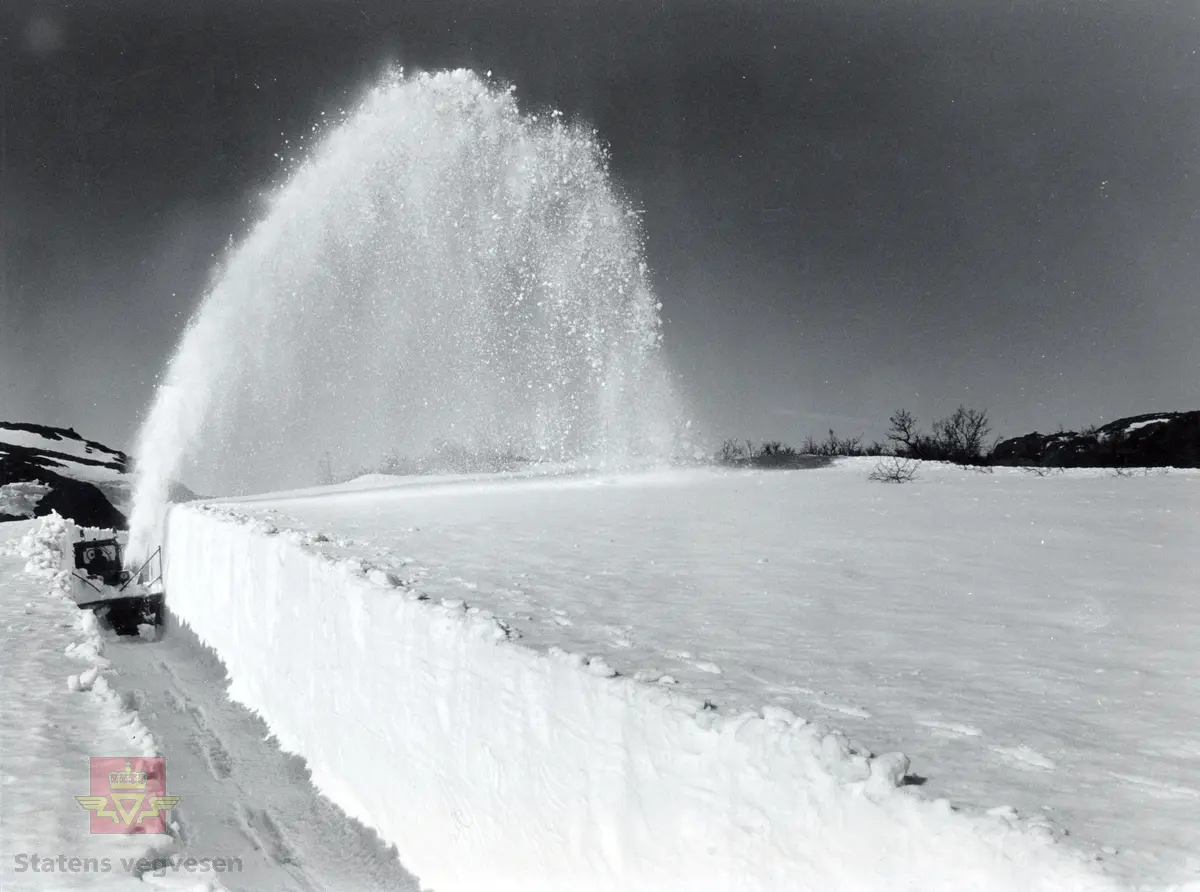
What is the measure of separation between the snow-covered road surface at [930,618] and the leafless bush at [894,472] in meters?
4.23

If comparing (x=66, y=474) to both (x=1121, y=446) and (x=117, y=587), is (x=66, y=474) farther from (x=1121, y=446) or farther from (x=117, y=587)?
(x=1121, y=446)

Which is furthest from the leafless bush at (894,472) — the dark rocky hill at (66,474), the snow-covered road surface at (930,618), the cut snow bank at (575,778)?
the dark rocky hill at (66,474)

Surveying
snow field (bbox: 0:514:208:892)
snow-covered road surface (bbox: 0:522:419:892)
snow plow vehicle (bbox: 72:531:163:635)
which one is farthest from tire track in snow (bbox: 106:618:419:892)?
snow plow vehicle (bbox: 72:531:163:635)

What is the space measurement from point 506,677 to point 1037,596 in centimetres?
394

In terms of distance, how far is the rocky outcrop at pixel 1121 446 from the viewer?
81.6 ft

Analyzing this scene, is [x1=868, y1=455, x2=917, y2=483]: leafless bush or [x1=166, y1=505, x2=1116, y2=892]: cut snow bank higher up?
[x1=868, y1=455, x2=917, y2=483]: leafless bush

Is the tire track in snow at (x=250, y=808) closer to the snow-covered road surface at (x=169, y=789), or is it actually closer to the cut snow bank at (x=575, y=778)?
the snow-covered road surface at (x=169, y=789)

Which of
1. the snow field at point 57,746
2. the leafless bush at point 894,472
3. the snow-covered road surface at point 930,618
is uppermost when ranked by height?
the leafless bush at point 894,472

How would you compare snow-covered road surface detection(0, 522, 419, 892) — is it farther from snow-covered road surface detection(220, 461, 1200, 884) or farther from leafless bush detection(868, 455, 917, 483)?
leafless bush detection(868, 455, 917, 483)

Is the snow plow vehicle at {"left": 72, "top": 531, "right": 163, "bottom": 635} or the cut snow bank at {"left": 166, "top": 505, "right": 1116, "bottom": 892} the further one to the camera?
the snow plow vehicle at {"left": 72, "top": 531, "right": 163, "bottom": 635}

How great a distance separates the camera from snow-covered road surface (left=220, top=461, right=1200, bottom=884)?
106 inches

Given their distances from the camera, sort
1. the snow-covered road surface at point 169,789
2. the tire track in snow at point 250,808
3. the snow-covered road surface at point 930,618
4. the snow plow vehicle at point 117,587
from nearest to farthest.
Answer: the snow-covered road surface at point 930,618, the snow-covered road surface at point 169,789, the tire track in snow at point 250,808, the snow plow vehicle at point 117,587

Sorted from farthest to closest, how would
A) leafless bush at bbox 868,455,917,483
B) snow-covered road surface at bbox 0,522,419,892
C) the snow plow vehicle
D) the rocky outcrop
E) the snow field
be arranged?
the rocky outcrop, leafless bush at bbox 868,455,917,483, the snow plow vehicle, snow-covered road surface at bbox 0,522,419,892, the snow field

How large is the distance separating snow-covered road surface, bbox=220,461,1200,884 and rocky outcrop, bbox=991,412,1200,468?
14202mm
